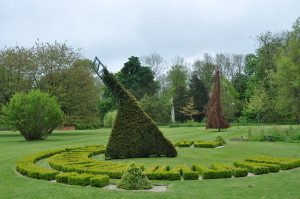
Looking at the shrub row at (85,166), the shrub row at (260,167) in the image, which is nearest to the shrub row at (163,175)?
the shrub row at (85,166)

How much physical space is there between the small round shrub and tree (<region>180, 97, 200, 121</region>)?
37.0 m

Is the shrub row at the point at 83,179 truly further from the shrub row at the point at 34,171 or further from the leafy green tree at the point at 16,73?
the leafy green tree at the point at 16,73

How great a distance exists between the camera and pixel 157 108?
67.1 m

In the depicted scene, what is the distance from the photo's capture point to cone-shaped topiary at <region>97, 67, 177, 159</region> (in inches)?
802

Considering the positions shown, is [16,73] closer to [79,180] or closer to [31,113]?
[31,113]

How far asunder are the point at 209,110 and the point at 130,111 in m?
21.2

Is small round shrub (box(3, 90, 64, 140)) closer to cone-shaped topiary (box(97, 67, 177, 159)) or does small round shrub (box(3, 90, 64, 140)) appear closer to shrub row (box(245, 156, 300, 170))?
cone-shaped topiary (box(97, 67, 177, 159))

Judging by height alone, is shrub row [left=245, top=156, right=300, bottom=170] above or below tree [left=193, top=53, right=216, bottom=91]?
below

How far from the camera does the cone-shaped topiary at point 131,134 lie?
66.8 ft

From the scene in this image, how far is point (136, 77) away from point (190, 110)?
1222cm

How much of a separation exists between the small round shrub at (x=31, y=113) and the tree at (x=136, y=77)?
41.5 m

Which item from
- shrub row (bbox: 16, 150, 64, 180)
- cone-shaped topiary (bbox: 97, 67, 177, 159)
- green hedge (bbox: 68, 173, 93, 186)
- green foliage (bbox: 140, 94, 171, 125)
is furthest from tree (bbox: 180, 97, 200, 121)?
green hedge (bbox: 68, 173, 93, 186)

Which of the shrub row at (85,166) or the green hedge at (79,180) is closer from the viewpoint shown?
the green hedge at (79,180)

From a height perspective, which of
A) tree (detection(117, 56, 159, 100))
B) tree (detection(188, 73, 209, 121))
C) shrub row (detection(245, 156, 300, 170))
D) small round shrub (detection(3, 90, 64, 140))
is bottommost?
shrub row (detection(245, 156, 300, 170))
